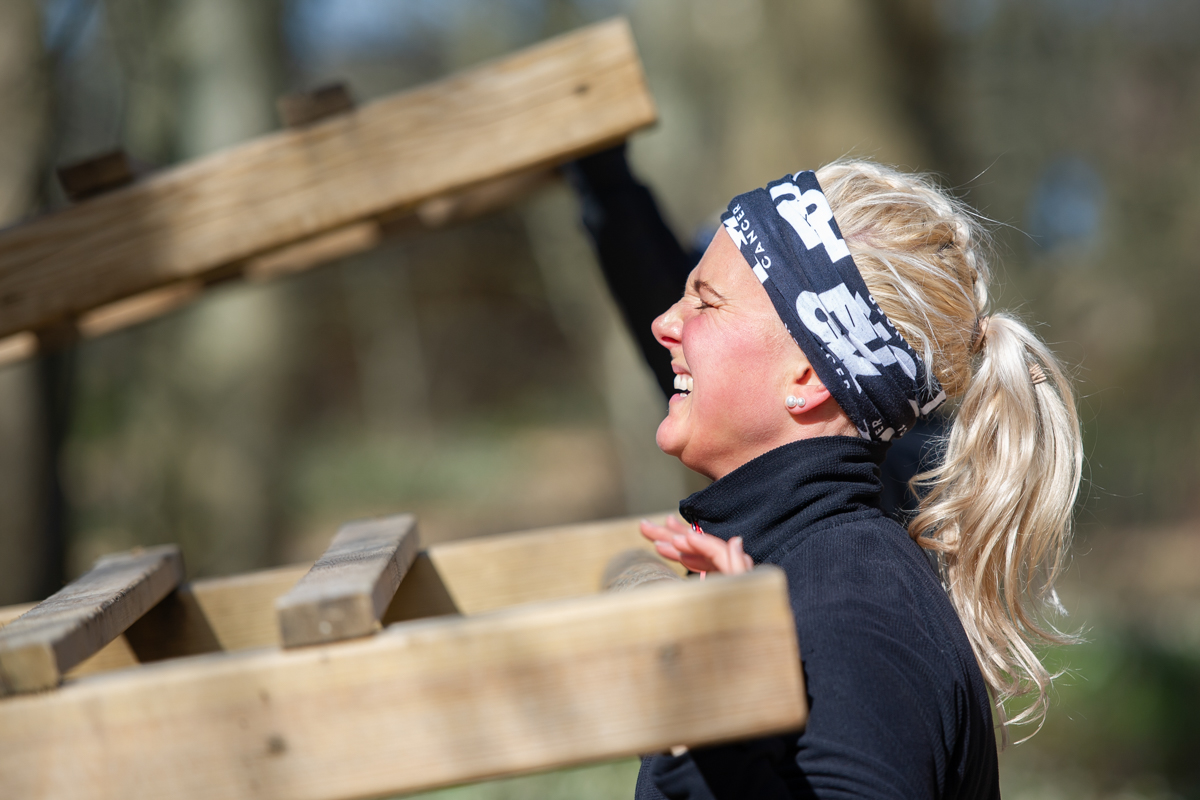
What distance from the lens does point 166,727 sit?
93 cm

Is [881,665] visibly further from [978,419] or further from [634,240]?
[634,240]

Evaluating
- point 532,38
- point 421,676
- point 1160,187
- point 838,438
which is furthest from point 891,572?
point 532,38

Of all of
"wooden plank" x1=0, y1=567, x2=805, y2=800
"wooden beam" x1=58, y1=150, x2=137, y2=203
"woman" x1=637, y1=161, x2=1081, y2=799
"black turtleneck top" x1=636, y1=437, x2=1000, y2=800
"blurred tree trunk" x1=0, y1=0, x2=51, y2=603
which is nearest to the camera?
"wooden plank" x1=0, y1=567, x2=805, y2=800

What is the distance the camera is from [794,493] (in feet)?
4.66

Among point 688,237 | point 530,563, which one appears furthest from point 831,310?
point 688,237

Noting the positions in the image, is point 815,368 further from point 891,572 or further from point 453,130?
point 453,130

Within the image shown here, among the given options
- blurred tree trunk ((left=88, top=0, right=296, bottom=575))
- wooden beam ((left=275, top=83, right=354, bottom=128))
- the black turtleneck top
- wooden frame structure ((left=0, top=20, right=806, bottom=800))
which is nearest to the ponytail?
the black turtleneck top

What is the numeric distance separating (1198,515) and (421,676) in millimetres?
7895

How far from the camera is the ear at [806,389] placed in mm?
1465

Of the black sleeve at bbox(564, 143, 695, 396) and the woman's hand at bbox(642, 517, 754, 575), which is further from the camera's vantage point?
the black sleeve at bbox(564, 143, 695, 396)

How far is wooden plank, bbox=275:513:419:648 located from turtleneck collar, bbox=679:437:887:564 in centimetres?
51

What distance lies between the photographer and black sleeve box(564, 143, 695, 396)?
2375 mm

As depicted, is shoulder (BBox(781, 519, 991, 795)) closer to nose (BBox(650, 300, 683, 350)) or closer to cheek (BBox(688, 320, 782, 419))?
cheek (BBox(688, 320, 782, 419))

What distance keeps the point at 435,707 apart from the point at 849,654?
21.1 inches
